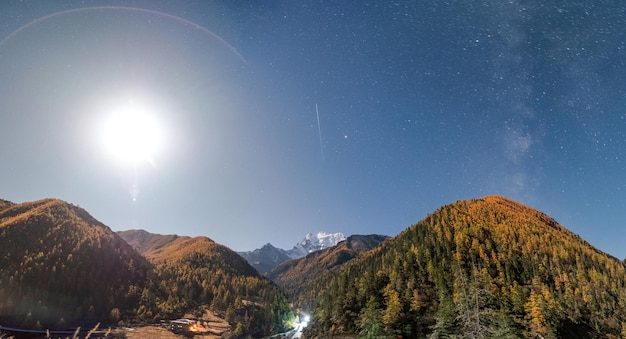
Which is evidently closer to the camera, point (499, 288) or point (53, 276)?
point (499, 288)

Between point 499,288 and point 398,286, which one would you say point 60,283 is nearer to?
point 398,286

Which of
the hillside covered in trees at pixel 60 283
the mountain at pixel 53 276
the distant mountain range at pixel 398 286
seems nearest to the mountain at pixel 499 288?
the distant mountain range at pixel 398 286

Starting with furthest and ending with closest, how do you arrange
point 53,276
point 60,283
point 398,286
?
1. point 60,283
2. point 53,276
3. point 398,286

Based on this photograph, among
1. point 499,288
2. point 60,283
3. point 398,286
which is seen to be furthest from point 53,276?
point 499,288

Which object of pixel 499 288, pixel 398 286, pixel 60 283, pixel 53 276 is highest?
pixel 499 288

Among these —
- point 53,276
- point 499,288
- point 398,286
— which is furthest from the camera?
point 53,276

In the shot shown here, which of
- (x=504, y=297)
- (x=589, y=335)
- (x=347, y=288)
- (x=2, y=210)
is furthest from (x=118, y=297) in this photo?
(x=589, y=335)

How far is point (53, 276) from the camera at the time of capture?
156 m

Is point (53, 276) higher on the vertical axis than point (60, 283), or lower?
higher

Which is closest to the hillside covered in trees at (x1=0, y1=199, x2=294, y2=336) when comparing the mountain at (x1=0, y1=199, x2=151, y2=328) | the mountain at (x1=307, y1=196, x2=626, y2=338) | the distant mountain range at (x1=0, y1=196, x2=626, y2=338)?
the mountain at (x1=0, y1=199, x2=151, y2=328)

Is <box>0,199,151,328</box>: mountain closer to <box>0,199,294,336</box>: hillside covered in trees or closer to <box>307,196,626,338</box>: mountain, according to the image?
<box>0,199,294,336</box>: hillside covered in trees

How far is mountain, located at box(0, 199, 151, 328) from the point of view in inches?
5392

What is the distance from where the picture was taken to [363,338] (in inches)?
3223

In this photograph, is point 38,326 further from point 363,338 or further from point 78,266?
point 363,338
